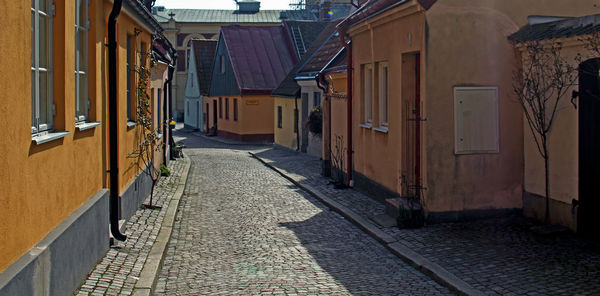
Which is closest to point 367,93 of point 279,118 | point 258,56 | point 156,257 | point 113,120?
point 113,120

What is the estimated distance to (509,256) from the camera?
7.75 metres

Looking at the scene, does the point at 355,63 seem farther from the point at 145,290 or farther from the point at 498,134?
the point at 145,290

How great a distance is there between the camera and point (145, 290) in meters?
6.52

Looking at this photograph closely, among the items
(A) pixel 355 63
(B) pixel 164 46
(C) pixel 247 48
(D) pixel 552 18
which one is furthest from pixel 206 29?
(D) pixel 552 18

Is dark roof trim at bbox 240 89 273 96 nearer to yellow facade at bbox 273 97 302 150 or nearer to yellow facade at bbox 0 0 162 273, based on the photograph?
yellow facade at bbox 273 97 302 150

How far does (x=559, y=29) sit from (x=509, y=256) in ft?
9.98

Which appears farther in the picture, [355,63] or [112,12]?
[355,63]

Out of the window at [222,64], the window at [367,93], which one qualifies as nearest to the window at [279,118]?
the window at [222,64]

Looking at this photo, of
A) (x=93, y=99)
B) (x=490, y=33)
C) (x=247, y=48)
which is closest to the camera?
(x=93, y=99)

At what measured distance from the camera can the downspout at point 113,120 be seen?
8.37 m

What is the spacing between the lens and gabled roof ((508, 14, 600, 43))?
26.6ft

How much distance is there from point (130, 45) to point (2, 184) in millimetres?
7595

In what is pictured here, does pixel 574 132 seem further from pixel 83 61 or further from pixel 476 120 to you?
pixel 83 61

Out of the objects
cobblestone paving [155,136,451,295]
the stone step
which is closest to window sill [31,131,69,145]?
cobblestone paving [155,136,451,295]
